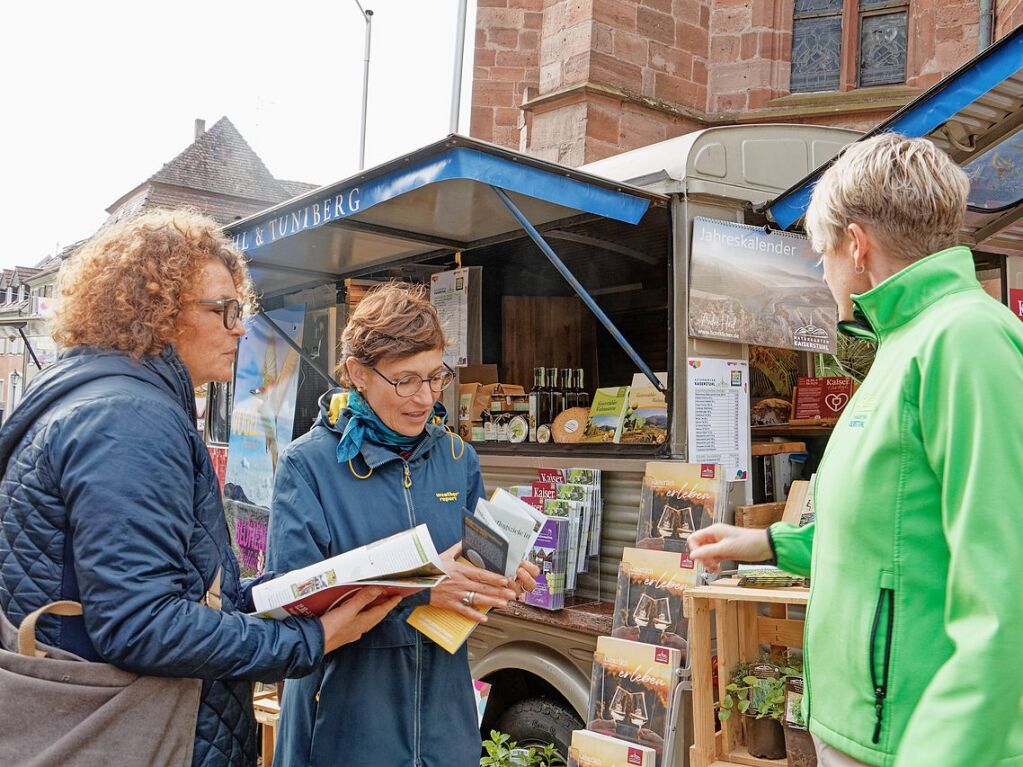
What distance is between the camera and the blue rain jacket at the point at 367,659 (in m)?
2.25

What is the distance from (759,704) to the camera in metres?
3.36

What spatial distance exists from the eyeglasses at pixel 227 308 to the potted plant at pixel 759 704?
A: 8.00 ft

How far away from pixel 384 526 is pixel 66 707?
91 cm

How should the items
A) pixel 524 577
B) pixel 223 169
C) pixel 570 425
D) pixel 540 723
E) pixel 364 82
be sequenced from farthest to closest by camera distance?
pixel 223 169 → pixel 364 82 → pixel 570 425 → pixel 540 723 → pixel 524 577

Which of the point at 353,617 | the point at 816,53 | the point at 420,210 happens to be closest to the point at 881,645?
the point at 353,617

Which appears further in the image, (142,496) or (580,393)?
(580,393)

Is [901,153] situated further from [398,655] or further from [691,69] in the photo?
[691,69]

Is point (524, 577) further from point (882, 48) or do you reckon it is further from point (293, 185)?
point (293, 185)

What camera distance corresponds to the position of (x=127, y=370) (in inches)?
69.9

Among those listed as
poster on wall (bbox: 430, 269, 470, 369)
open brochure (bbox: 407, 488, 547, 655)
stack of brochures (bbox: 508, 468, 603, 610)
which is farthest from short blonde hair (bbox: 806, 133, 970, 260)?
poster on wall (bbox: 430, 269, 470, 369)

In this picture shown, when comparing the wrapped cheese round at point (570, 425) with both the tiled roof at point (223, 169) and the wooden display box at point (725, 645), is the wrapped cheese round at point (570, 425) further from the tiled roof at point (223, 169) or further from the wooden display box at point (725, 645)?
the tiled roof at point (223, 169)

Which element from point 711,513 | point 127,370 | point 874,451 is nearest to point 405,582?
point 127,370

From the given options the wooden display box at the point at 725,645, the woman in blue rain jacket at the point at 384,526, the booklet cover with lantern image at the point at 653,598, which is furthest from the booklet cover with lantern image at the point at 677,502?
the woman in blue rain jacket at the point at 384,526

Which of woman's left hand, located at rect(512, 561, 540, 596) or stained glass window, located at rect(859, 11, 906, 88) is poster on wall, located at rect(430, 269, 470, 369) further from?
stained glass window, located at rect(859, 11, 906, 88)
